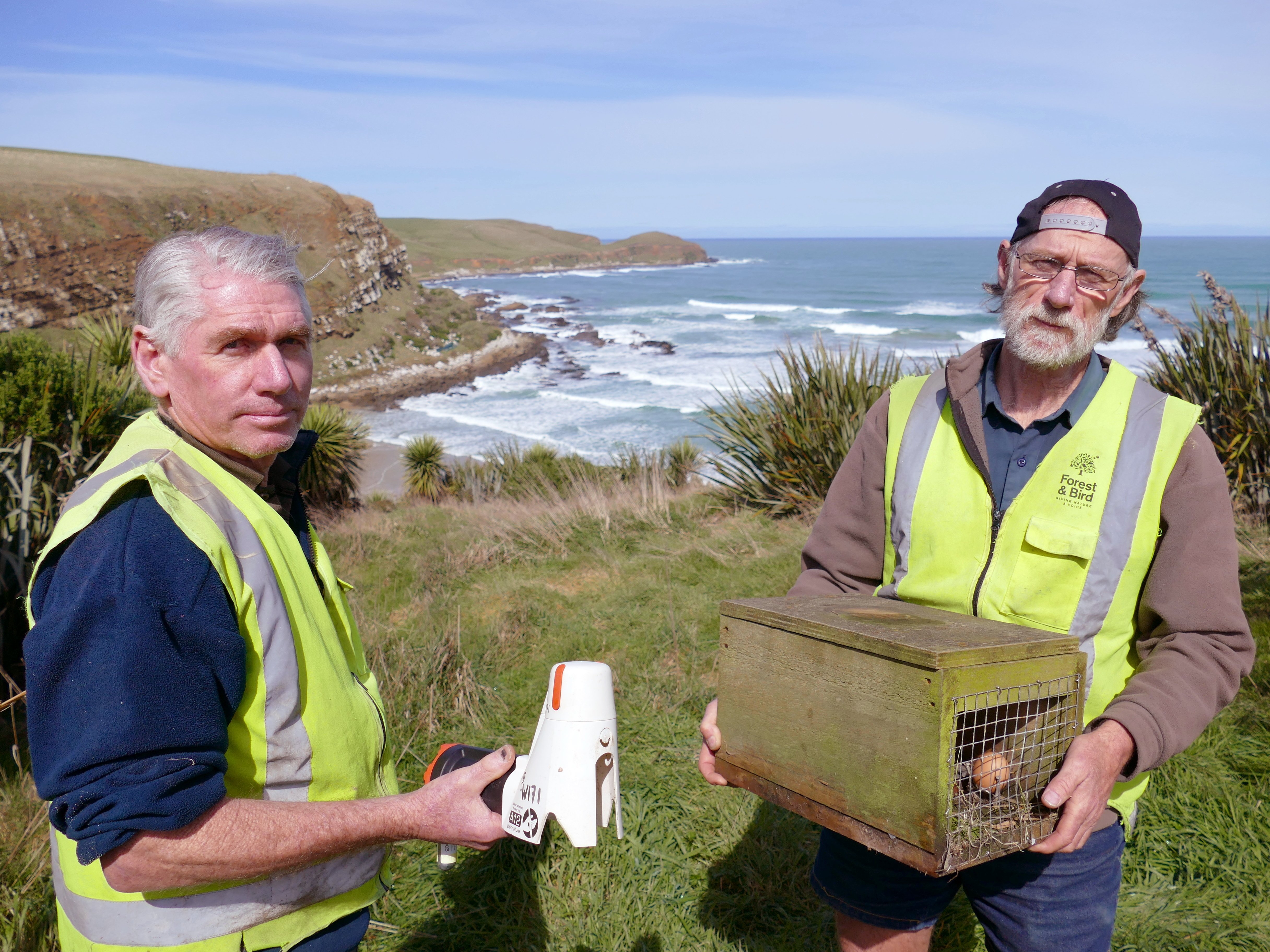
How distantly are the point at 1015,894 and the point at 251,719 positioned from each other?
168 cm

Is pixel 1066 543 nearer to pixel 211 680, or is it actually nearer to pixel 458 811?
pixel 458 811

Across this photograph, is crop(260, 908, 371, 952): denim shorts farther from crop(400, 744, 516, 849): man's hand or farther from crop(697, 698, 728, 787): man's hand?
crop(697, 698, 728, 787): man's hand

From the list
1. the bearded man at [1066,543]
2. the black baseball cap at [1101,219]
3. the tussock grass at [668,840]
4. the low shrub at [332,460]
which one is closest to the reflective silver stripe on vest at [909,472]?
the bearded man at [1066,543]

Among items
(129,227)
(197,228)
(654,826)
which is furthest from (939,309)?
(654,826)

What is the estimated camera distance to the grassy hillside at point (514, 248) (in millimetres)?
139875

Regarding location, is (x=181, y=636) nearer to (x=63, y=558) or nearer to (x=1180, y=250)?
(x=63, y=558)

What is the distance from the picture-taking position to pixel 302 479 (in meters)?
12.5

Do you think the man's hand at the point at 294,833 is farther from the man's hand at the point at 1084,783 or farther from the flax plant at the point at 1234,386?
the flax plant at the point at 1234,386

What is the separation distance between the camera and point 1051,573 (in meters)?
1.93

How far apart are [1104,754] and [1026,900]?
17.7 inches

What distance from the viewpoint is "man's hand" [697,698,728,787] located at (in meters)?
2.05

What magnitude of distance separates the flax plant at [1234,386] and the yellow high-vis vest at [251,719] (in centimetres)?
697

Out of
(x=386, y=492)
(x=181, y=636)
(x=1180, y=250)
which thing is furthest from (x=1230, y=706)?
(x=1180, y=250)

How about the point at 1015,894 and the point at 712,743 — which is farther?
the point at 712,743
